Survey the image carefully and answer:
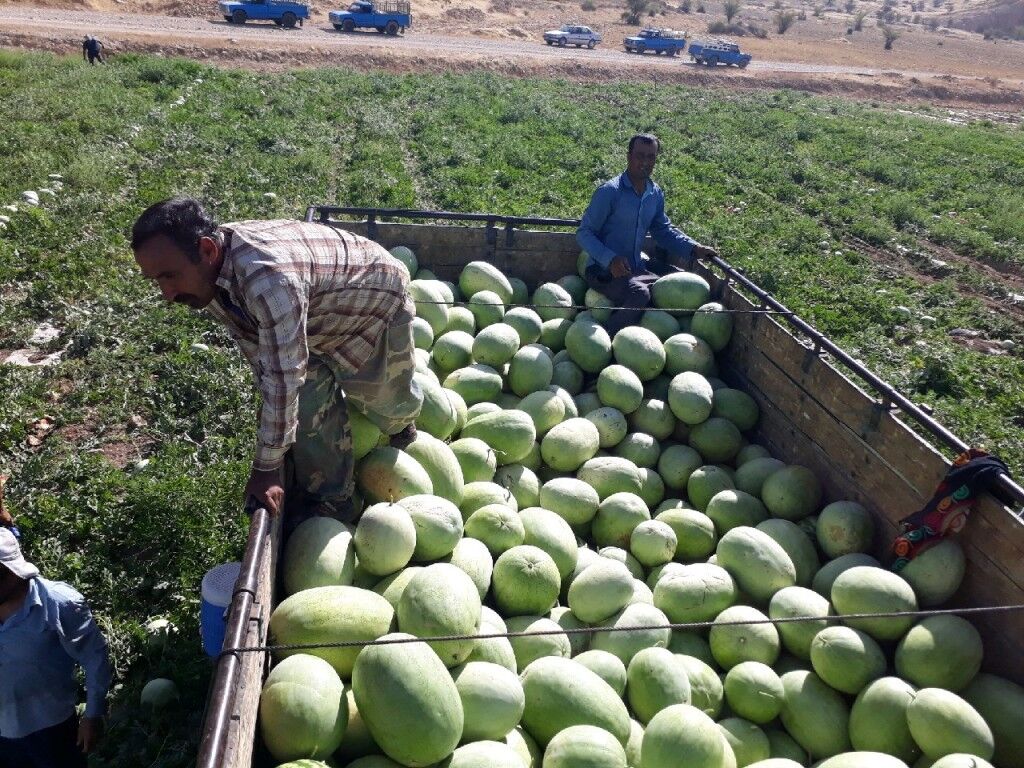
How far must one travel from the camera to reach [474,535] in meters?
4.22

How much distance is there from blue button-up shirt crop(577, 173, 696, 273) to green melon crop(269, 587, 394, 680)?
4.05 m

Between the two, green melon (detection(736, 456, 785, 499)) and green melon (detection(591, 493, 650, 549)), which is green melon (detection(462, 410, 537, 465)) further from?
green melon (detection(736, 456, 785, 499))

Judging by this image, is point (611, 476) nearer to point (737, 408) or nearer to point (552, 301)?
point (737, 408)

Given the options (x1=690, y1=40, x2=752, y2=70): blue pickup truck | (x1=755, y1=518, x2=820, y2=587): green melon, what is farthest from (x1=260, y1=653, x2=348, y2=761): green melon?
(x1=690, y1=40, x2=752, y2=70): blue pickup truck

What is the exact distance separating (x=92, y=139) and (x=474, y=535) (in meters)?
12.1

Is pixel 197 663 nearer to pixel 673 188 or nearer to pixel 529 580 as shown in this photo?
pixel 529 580

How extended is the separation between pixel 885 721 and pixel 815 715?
11.4 inches

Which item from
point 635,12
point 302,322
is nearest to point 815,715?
point 302,322

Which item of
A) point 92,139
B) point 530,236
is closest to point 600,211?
point 530,236

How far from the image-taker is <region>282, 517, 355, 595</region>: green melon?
3.55 m

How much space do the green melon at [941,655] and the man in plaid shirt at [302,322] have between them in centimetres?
277

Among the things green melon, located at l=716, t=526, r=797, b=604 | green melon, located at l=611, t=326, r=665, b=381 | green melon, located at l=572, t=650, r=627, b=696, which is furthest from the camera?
green melon, located at l=611, t=326, r=665, b=381

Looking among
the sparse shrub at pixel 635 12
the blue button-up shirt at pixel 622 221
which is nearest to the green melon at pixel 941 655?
the blue button-up shirt at pixel 622 221

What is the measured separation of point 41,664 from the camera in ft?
10.7
